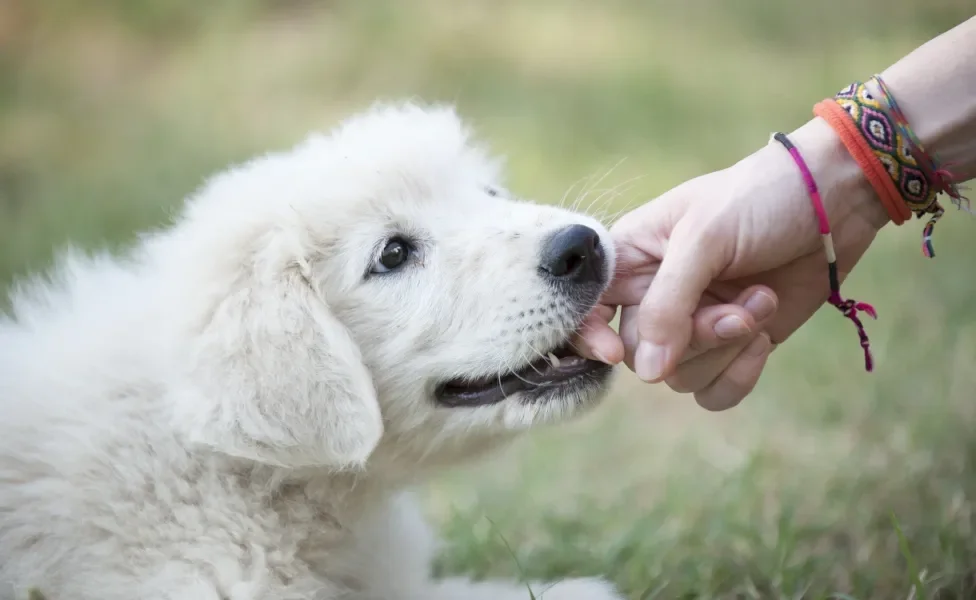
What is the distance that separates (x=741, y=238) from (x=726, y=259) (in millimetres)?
65

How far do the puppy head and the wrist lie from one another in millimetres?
621

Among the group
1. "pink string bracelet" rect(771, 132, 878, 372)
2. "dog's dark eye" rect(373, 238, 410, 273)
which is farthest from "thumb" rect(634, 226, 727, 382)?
"dog's dark eye" rect(373, 238, 410, 273)

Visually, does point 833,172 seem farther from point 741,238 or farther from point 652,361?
point 652,361

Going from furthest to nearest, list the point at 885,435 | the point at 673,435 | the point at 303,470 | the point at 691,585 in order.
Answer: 1. the point at 673,435
2. the point at 885,435
3. the point at 691,585
4. the point at 303,470

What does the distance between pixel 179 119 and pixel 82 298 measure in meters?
4.87

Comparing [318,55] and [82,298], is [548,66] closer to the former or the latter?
[318,55]

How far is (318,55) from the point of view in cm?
728

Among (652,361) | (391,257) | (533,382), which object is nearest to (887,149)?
(652,361)

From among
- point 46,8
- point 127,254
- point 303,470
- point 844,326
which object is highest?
point 46,8

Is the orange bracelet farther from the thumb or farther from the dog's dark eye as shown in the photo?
the dog's dark eye

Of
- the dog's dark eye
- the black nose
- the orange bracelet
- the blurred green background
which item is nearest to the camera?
the black nose

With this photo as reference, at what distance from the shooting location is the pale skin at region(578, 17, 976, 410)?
94.7 inches

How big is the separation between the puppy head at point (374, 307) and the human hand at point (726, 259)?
159 mm

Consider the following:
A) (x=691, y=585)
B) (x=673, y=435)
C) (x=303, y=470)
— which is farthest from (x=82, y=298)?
(x=673, y=435)
